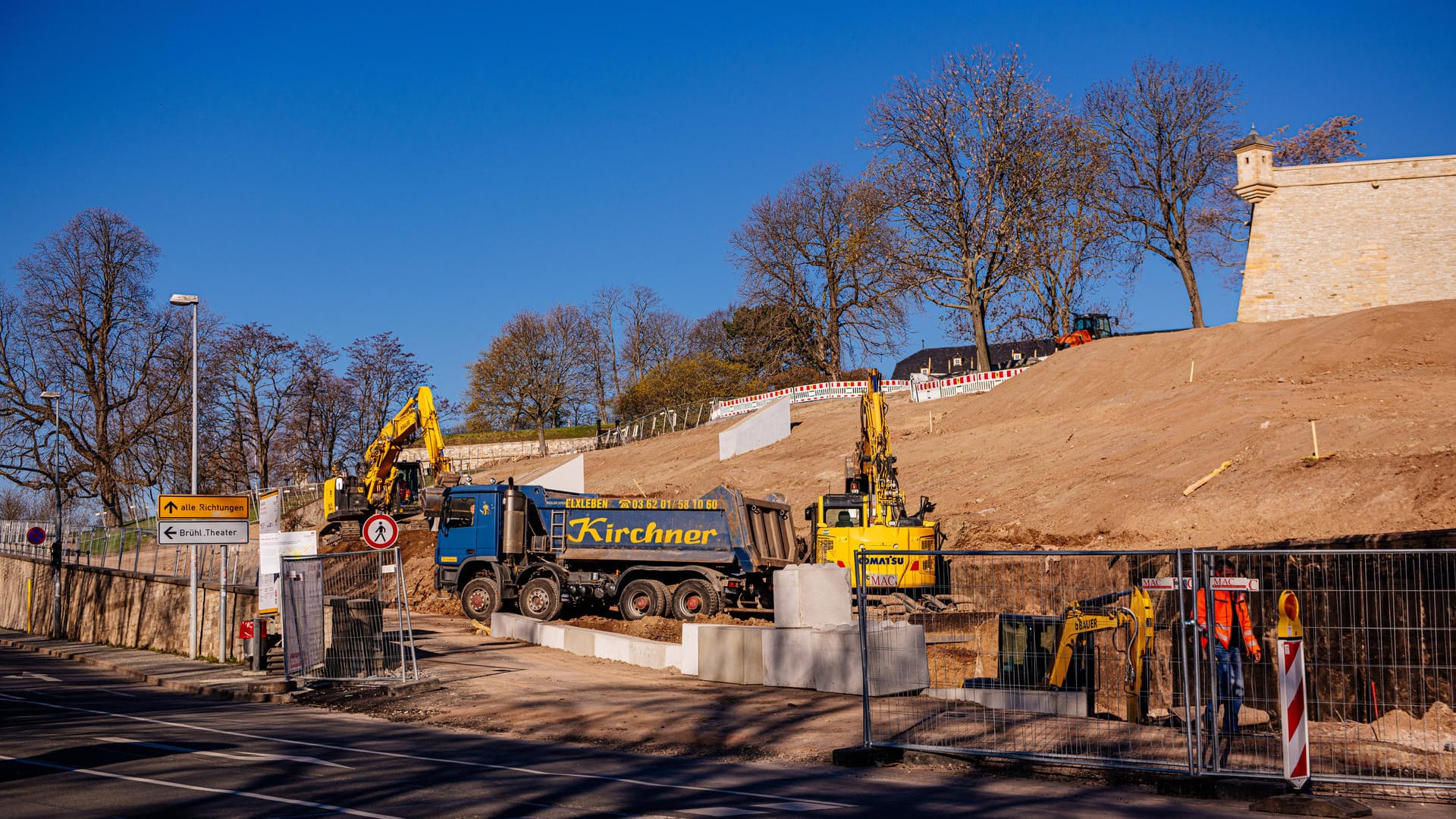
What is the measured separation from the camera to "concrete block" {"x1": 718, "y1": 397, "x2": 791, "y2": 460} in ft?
153

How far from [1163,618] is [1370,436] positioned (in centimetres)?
1355

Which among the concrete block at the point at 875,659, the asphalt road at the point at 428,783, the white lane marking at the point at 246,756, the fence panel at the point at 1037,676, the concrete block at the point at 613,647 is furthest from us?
the concrete block at the point at 613,647

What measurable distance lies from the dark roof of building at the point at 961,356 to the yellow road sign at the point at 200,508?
5420 centimetres

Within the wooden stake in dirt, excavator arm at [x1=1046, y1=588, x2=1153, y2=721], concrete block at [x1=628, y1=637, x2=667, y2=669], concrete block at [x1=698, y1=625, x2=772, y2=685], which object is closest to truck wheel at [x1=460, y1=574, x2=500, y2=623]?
concrete block at [x1=628, y1=637, x2=667, y2=669]

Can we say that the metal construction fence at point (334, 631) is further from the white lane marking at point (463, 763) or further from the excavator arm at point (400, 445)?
the excavator arm at point (400, 445)

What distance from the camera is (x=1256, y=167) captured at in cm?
4416

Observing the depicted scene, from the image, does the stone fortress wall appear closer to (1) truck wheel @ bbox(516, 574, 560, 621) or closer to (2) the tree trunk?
(2) the tree trunk

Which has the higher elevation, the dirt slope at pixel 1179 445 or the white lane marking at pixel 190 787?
the dirt slope at pixel 1179 445

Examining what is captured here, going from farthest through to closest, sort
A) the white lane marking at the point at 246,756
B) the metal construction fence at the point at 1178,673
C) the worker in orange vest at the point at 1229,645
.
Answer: the white lane marking at the point at 246,756 < the worker in orange vest at the point at 1229,645 < the metal construction fence at the point at 1178,673

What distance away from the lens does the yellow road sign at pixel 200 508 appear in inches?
910

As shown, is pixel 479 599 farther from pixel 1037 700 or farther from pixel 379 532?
Result: pixel 1037 700

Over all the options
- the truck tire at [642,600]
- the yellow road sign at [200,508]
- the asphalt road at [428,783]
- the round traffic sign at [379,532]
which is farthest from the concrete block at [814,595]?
the yellow road sign at [200,508]

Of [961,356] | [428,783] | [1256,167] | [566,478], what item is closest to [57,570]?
[566,478]

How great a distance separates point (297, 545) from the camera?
2194 cm
